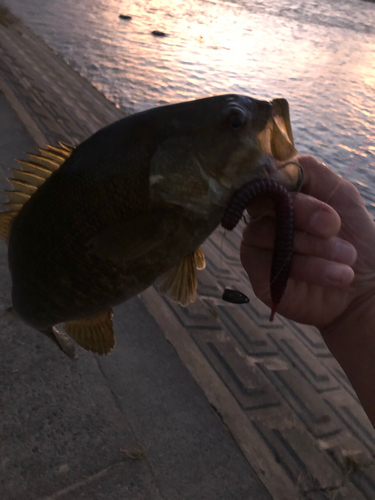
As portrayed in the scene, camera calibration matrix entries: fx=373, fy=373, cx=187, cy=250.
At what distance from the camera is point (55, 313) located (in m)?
1.43

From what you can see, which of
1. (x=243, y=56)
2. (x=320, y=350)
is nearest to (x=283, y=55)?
(x=243, y=56)

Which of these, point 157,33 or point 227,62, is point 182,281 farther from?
point 157,33

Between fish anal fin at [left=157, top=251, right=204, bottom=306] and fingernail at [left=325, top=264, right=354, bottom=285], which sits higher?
fingernail at [left=325, top=264, right=354, bottom=285]

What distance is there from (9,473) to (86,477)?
348mm

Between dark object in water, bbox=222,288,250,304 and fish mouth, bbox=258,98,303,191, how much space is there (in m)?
1.96

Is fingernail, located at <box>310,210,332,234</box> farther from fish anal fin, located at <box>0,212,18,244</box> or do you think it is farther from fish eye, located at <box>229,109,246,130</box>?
fish anal fin, located at <box>0,212,18,244</box>

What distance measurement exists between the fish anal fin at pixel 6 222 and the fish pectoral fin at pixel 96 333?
47 centimetres

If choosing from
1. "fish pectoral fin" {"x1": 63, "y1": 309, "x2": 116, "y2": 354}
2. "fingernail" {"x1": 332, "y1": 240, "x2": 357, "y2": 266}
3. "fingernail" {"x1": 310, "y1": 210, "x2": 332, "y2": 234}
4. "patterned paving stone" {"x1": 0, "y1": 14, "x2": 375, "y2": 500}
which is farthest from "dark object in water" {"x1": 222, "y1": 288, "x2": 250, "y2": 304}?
"fingernail" {"x1": 310, "y1": 210, "x2": 332, "y2": 234}

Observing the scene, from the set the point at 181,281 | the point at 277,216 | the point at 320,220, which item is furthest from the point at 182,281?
the point at 320,220

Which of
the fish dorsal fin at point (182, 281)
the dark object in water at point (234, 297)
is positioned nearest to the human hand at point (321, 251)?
the fish dorsal fin at point (182, 281)

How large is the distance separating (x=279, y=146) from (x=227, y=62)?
10.9m

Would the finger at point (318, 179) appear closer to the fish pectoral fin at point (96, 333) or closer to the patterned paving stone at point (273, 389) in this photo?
the patterned paving stone at point (273, 389)

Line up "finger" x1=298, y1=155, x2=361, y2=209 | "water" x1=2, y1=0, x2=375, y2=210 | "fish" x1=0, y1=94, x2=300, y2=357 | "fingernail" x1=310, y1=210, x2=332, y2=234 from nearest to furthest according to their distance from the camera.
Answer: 1. "fish" x1=0, y1=94, x2=300, y2=357
2. "fingernail" x1=310, y1=210, x2=332, y2=234
3. "finger" x1=298, y1=155, x2=361, y2=209
4. "water" x1=2, y1=0, x2=375, y2=210

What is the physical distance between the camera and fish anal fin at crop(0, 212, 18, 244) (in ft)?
4.79
